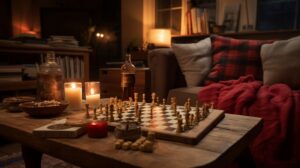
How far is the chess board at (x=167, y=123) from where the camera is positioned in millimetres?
710

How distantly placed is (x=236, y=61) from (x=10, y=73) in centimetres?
177

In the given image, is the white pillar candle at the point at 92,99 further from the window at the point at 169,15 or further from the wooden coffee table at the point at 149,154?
the window at the point at 169,15

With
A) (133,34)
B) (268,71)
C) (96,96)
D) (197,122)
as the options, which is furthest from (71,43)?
(197,122)

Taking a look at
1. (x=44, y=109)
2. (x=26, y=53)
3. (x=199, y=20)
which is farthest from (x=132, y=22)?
(x=44, y=109)

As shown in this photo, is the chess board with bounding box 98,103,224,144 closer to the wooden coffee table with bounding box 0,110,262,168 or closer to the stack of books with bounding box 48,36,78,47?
the wooden coffee table with bounding box 0,110,262,168

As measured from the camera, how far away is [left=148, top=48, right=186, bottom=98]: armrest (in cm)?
201

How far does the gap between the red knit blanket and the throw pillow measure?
41cm

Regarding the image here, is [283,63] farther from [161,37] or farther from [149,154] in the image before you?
[161,37]

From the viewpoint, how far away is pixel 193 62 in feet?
6.75

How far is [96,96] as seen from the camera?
1180 millimetres

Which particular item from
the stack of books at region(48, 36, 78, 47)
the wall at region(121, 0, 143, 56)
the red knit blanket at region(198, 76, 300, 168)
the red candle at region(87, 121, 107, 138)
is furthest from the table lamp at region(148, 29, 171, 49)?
the red candle at region(87, 121, 107, 138)

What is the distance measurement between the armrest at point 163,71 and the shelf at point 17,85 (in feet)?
3.39

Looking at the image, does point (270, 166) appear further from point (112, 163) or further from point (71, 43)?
point (71, 43)

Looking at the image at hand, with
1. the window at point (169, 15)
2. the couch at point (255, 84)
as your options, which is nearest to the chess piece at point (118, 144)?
the couch at point (255, 84)
